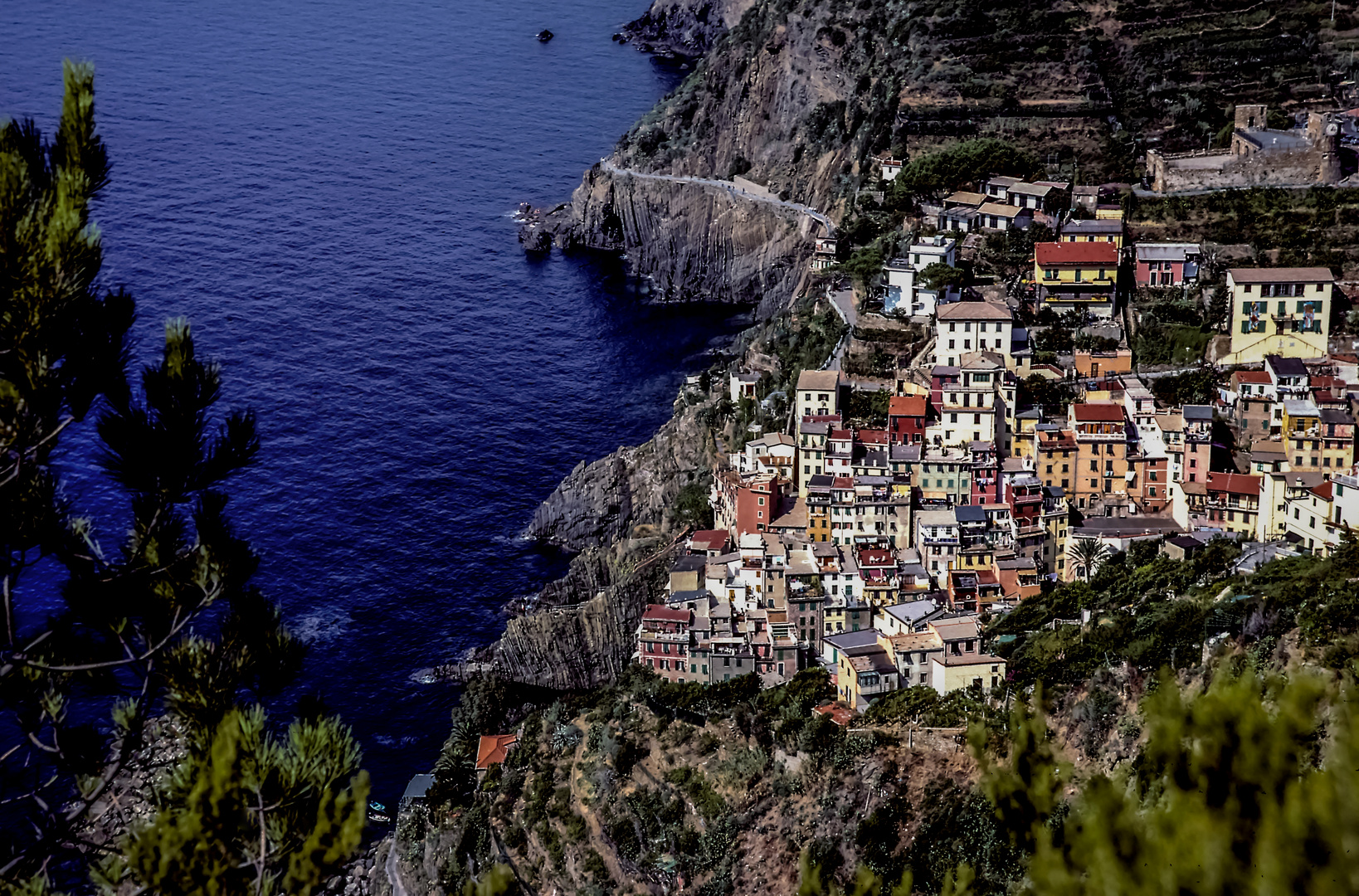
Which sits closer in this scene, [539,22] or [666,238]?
[666,238]

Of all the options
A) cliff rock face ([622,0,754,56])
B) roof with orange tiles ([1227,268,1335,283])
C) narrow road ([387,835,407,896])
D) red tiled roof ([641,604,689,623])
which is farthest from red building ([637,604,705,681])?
cliff rock face ([622,0,754,56])

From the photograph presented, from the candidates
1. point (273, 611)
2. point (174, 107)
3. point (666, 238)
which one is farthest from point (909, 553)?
point (174, 107)

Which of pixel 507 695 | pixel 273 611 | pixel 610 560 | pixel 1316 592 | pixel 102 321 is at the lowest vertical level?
pixel 507 695

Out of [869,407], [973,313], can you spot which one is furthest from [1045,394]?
[869,407]

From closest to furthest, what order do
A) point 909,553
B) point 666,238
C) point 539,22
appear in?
point 909,553 → point 666,238 → point 539,22

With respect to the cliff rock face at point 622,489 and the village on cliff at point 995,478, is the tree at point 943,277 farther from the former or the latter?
the cliff rock face at point 622,489

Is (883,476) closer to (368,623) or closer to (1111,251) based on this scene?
(1111,251)

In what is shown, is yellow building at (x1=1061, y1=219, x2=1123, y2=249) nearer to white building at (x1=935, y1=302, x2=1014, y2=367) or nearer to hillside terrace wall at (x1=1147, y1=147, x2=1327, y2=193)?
hillside terrace wall at (x1=1147, y1=147, x2=1327, y2=193)
